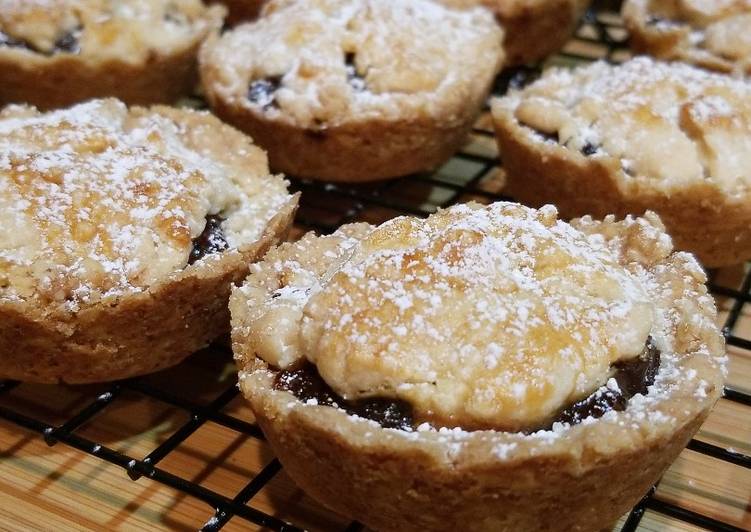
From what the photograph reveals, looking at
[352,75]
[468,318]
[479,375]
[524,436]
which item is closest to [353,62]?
[352,75]

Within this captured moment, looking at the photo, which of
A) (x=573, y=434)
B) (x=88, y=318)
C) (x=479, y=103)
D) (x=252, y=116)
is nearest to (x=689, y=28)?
(x=479, y=103)

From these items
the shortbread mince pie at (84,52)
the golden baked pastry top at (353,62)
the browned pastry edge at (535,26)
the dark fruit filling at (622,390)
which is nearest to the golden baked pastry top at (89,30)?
the shortbread mince pie at (84,52)

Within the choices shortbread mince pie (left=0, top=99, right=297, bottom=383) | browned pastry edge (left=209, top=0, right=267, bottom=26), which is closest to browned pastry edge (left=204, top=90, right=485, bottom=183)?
shortbread mince pie (left=0, top=99, right=297, bottom=383)

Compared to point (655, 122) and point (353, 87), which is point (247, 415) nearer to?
point (353, 87)

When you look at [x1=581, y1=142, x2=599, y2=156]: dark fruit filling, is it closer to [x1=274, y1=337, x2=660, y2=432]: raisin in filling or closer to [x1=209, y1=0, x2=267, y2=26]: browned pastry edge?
[x1=274, y1=337, x2=660, y2=432]: raisin in filling

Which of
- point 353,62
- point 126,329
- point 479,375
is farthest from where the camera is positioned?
point 353,62

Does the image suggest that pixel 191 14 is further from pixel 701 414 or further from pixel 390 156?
pixel 701 414
